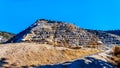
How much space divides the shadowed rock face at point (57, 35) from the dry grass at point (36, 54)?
2.78m

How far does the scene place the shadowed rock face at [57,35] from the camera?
1645 inches

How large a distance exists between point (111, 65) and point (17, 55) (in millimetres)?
6910

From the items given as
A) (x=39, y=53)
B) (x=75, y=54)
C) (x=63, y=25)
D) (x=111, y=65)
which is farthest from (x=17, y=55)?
(x=63, y=25)

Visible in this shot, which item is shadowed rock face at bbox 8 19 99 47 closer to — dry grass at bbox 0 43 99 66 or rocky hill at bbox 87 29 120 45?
rocky hill at bbox 87 29 120 45

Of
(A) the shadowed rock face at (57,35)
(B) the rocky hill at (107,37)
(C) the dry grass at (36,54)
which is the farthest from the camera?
(B) the rocky hill at (107,37)

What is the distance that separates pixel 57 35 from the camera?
42969 mm

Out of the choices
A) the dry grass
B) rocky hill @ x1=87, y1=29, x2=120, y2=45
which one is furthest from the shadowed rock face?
the dry grass

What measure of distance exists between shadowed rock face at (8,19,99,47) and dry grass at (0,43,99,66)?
2780 millimetres

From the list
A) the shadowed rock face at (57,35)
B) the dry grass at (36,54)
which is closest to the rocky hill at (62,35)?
the shadowed rock face at (57,35)

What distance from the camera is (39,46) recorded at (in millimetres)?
38312

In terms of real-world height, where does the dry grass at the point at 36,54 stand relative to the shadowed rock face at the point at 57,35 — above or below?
below

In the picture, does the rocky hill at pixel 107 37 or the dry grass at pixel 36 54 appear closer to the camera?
the dry grass at pixel 36 54

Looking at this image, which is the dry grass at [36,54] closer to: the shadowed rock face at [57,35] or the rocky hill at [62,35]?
the rocky hill at [62,35]

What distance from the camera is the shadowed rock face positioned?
137 ft
